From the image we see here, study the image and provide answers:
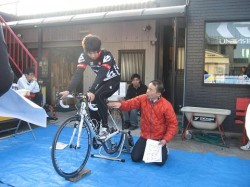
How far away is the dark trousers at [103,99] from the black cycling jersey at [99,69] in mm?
81

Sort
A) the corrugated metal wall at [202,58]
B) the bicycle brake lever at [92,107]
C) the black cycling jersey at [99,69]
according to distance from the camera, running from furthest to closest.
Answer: the corrugated metal wall at [202,58]
the black cycling jersey at [99,69]
the bicycle brake lever at [92,107]

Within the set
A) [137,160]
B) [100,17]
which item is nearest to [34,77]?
[100,17]

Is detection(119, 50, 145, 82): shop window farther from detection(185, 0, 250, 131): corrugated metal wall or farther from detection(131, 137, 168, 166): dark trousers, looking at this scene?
detection(131, 137, 168, 166): dark trousers

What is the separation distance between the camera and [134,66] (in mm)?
8688

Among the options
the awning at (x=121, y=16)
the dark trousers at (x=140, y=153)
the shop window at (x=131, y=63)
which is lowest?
the dark trousers at (x=140, y=153)

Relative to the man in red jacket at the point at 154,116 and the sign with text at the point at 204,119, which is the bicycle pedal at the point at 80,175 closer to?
the man in red jacket at the point at 154,116

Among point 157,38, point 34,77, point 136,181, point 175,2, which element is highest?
point 175,2

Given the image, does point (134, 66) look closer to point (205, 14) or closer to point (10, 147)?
point (205, 14)

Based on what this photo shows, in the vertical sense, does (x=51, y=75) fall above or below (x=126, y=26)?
below

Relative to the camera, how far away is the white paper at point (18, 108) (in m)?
1.51

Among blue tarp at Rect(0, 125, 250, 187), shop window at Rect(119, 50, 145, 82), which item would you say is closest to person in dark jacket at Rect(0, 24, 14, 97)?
blue tarp at Rect(0, 125, 250, 187)

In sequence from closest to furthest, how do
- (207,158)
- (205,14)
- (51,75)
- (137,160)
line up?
(137,160)
(207,158)
(205,14)
(51,75)

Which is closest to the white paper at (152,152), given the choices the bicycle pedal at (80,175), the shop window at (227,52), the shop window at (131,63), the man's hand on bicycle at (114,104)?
the man's hand on bicycle at (114,104)

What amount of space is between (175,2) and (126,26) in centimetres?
175
